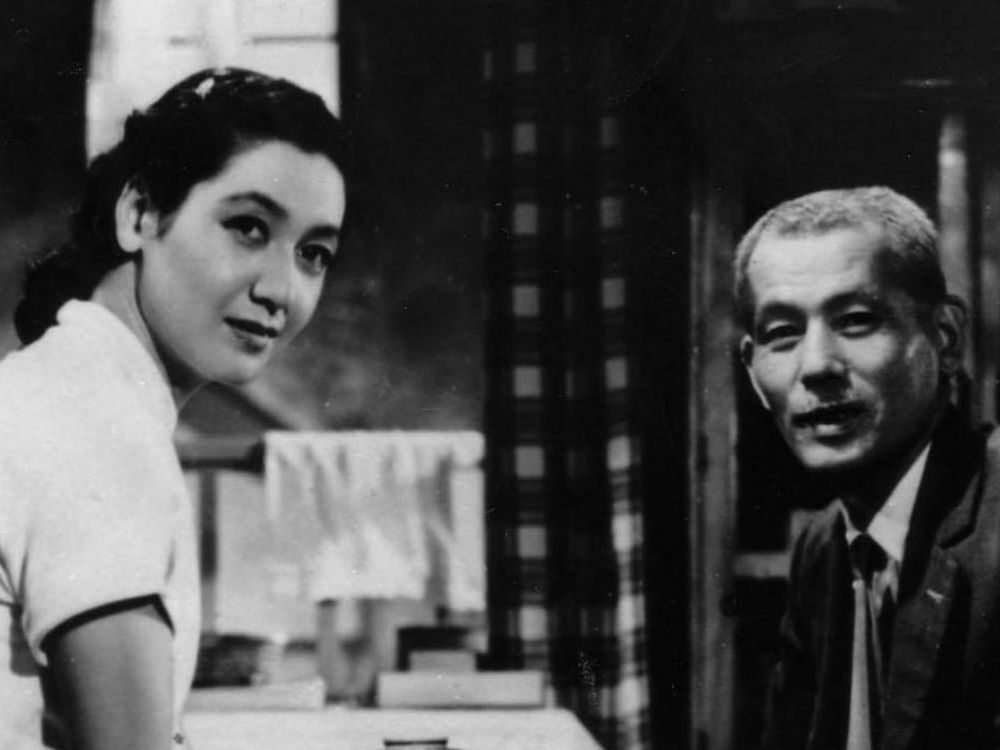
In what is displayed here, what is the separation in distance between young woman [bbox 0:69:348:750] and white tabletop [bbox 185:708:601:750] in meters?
0.21

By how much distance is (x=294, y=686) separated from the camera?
2.39 m

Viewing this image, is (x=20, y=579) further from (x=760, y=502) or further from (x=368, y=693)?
(x=760, y=502)

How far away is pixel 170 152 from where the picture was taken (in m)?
2.23

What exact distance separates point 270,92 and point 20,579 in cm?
100

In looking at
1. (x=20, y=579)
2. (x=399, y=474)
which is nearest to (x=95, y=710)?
(x=20, y=579)

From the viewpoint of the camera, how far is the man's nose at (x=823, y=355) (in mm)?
2213

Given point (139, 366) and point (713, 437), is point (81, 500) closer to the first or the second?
point (139, 366)

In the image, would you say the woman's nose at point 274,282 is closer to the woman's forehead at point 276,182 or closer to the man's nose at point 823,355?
the woman's forehead at point 276,182

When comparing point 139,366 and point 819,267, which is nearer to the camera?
point 139,366

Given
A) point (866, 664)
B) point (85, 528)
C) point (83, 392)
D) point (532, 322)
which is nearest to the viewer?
point (85, 528)

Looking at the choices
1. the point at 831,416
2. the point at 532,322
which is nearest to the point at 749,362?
the point at 831,416

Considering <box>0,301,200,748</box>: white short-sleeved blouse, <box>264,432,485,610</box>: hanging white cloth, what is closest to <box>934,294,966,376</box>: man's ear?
<box>264,432,485,610</box>: hanging white cloth

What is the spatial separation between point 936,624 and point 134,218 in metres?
1.63

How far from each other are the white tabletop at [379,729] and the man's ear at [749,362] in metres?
0.73
